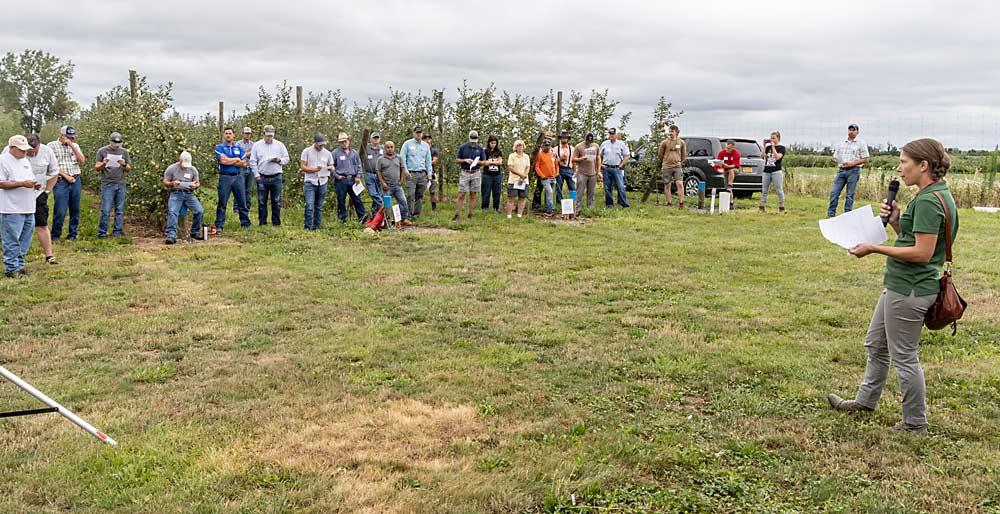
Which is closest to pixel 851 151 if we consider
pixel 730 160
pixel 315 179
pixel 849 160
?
pixel 849 160

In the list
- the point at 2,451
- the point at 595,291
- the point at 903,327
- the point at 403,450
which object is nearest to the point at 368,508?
the point at 403,450

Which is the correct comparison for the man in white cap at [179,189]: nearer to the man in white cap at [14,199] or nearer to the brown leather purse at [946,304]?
the man in white cap at [14,199]

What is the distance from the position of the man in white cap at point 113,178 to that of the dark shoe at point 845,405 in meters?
10.9

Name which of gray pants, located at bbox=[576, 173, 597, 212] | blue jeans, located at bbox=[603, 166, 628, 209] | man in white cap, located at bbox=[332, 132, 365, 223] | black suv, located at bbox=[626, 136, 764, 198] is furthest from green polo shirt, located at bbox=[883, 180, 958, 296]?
black suv, located at bbox=[626, 136, 764, 198]

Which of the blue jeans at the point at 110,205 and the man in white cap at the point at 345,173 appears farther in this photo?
the man in white cap at the point at 345,173

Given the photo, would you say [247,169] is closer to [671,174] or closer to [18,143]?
[18,143]

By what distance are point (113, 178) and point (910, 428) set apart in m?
11.6

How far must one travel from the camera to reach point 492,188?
16172mm

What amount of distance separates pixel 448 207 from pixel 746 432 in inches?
515

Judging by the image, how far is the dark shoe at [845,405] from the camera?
16.1 ft

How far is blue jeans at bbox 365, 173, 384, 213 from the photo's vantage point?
46.2 ft

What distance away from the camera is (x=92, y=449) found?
423 cm

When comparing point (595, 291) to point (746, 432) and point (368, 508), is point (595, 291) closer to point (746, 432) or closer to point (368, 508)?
point (746, 432)

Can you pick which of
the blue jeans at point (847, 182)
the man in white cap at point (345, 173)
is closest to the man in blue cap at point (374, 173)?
the man in white cap at point (345, 173)
